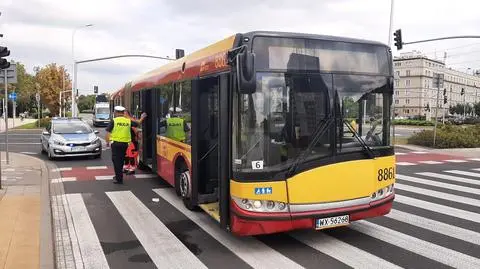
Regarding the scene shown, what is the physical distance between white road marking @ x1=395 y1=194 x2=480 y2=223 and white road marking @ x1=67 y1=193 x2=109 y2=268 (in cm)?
593

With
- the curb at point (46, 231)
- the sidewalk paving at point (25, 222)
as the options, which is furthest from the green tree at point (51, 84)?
the curb at point (46, 231)

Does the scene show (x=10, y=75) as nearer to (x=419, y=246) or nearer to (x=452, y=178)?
(x=419, y=246)

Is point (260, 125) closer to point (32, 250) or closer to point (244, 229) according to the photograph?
point (244, 229)

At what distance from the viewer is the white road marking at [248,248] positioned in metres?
5.59

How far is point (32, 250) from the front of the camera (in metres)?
5.86

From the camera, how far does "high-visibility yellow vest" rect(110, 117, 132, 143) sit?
11047 mm

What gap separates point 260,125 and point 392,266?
2.26m

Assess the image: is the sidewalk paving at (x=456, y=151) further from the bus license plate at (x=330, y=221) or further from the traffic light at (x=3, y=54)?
the traffic light at (x=3, y=54)

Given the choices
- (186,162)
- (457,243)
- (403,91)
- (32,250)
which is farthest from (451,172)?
(403,91)

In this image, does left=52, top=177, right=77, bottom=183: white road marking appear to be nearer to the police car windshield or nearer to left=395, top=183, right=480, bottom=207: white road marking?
the police car windshield

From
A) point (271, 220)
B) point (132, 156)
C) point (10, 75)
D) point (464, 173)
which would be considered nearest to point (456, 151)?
point (464, 173)

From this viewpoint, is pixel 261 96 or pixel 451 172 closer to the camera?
pixel 261 96

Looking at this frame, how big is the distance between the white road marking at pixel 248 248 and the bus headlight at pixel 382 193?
4.96ft

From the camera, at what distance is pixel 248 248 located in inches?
243
